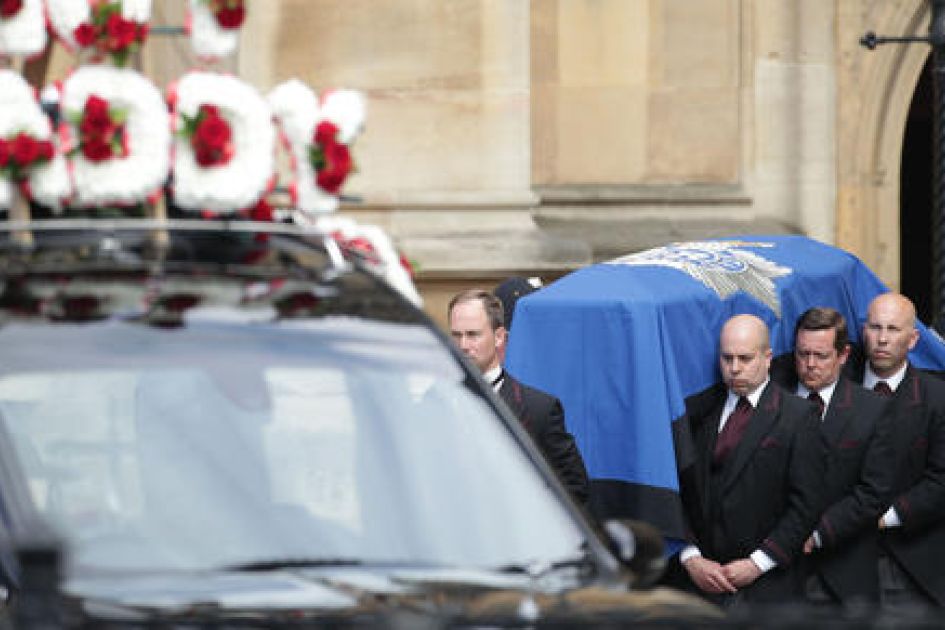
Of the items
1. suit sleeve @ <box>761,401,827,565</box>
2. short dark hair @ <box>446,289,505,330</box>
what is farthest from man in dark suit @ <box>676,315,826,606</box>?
short dark hair @ <box>446,289,505,330</box>

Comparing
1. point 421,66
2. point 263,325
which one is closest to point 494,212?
point 421,66

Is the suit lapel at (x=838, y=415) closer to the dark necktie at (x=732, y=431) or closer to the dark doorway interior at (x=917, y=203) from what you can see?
the dark necktie at (x=732, y=431)

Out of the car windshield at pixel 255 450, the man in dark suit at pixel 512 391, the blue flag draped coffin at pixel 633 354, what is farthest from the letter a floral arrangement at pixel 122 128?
the blue flag draped coffin at pixel 633 354

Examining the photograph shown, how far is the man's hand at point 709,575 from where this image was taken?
826 centimetres

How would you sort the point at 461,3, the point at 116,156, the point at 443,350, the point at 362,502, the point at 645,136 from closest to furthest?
1. the point at 362,502
2. the point at 443,350
3. the point at 116,156
4. the point at 461,3
5. the point at 645,136

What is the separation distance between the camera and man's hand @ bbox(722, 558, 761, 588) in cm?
826

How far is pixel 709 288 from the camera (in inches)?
353

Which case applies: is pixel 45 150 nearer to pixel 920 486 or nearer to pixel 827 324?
pixel 827 324

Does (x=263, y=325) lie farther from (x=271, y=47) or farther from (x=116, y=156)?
(x=271, y=47)

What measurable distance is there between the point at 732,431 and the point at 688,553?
18.1 inches

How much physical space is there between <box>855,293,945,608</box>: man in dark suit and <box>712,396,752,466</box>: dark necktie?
2.24 feet

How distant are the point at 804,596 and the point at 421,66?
542cm

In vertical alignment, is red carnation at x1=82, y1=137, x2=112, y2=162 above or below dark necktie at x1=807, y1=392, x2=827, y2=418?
above

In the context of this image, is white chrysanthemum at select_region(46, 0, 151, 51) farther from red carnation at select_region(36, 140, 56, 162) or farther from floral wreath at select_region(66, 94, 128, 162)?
red carnation at select_region(36, 140, 56, 162)
